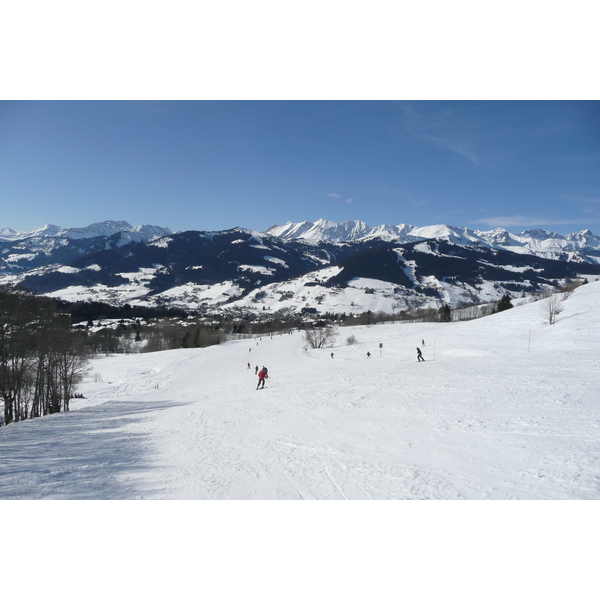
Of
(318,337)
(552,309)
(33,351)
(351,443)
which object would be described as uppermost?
(552,309)

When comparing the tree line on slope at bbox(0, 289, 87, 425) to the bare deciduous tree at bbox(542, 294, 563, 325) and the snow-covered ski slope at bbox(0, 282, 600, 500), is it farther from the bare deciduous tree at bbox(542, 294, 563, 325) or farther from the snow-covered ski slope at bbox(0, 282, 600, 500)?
the bare deciduous tree at bbox(542, 294, 563, 325)

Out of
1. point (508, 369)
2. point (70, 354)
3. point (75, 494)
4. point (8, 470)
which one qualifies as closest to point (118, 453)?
point (8, 470)

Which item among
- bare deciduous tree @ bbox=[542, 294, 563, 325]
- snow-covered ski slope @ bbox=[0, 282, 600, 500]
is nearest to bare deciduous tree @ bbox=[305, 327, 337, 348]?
bare deciduous tree @ bbox=[542, 294, 563, 325]

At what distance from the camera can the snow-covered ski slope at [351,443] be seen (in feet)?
21.7

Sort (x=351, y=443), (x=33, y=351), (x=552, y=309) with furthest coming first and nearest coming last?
(x=552, y=309), (x=33, y=351), (x=351, y=443)

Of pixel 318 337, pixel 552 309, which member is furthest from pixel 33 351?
pixel 552 309

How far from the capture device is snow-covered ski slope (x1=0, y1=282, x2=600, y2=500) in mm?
6629

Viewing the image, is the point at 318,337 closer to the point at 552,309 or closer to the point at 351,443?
the point at 552,309

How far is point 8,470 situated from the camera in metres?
8.36

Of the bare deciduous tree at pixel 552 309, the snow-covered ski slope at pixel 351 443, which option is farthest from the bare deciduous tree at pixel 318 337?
the snow-covered ski slope at pixel 351 443

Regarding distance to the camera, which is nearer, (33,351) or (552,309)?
(33,351)

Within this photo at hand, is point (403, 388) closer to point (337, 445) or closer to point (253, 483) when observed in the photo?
point (337, 445)

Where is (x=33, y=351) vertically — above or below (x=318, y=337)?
above

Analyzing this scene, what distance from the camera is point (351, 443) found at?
9500 mm
